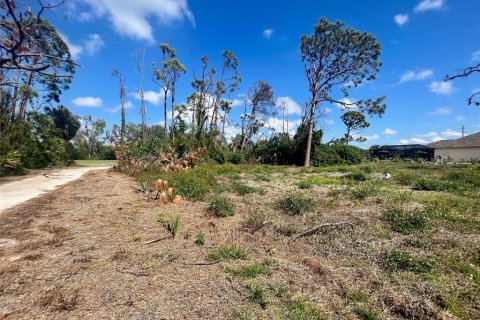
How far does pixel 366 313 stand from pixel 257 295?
2.95ft

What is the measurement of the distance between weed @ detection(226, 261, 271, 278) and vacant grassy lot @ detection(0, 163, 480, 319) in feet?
0.05

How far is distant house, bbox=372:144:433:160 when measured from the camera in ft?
105

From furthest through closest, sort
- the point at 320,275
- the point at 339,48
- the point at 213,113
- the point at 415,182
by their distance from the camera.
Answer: the point at 213,113
the point at 339,48
the point at 415,182
the point at 320,275

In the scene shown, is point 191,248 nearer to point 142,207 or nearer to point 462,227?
point 142,207

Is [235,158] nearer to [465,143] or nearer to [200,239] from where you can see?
[200,239]

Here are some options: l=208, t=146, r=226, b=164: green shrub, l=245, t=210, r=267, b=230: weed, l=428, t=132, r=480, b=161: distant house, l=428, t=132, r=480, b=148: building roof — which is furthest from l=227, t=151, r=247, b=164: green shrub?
l=428, t=132, r=480, b=148: building roof

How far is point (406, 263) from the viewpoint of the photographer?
9.54 feet

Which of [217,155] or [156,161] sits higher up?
[217,155]

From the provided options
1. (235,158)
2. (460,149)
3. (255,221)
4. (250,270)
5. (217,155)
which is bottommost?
(250,270)

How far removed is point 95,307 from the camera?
2191 mm

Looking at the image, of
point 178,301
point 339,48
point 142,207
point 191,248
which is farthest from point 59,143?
point 339,48

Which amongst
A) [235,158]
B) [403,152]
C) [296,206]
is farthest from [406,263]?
[403,152]

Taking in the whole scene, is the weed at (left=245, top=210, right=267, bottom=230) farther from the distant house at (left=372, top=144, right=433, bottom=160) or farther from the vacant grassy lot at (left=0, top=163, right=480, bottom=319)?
the distant house at (left=372, top=144, right=433, bottom=160)

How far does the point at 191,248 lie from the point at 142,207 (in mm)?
2623
